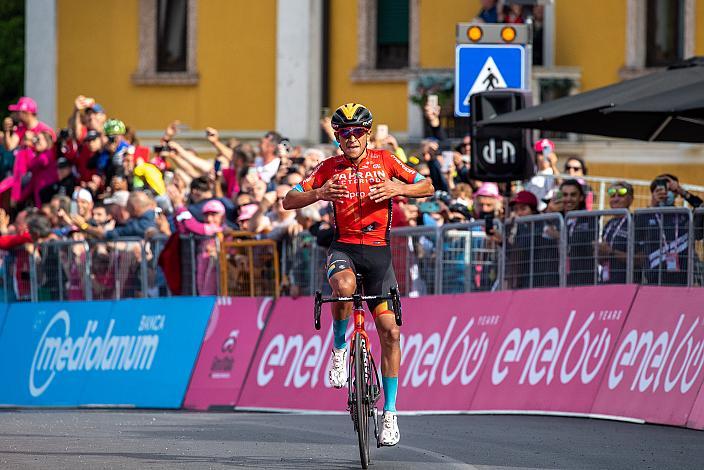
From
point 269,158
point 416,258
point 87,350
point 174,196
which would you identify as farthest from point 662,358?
point 174,196

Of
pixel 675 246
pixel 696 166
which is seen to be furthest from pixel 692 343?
pixel 696 166

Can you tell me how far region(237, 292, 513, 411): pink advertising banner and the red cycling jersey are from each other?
173 inches

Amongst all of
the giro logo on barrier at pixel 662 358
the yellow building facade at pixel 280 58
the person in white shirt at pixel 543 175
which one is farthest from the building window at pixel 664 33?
the giro logo on barrier at pixel 662 358

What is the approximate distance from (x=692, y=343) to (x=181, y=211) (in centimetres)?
738

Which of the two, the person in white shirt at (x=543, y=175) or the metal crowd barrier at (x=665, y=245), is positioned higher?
the person in white shirt at (x=543, y=175)

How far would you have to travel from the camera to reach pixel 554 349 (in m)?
16.7

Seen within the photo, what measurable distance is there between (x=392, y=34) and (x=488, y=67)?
14243mm

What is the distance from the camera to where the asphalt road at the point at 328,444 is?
1247 centimetres

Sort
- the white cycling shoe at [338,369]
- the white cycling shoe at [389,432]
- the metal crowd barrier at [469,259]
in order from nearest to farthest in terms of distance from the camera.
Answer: the white cycling shoe at [389,432] < the white cycling shoe at [338,369] < the metal crowd barrier at [469,259]

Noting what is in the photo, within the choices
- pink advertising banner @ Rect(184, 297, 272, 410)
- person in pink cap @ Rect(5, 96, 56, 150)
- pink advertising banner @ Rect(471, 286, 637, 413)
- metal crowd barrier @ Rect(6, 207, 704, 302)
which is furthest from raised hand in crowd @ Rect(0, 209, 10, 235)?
pink advertising banner @ Rect(471, 286, 637, 413)

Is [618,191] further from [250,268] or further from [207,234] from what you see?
[207,234]

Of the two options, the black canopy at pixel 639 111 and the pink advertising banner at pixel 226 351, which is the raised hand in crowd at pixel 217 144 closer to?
the pink advertising banner at pixel 226 351

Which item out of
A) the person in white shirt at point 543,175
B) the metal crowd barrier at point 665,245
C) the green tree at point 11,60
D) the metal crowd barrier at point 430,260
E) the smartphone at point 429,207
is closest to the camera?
the metal crowd barrier at point 665,245

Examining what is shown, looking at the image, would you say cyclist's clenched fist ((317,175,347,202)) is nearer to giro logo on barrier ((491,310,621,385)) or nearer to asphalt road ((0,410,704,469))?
asphalt road ((0,410,704,469))
